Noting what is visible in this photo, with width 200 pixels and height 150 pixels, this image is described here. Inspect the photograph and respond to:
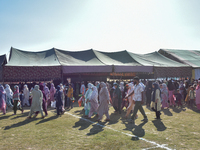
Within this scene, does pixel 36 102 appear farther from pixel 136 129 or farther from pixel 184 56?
pixel 184 56

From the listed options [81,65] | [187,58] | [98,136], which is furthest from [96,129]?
[187,58]

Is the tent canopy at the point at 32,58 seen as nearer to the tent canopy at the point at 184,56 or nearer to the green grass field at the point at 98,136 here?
the green grass field at the point at 98,136

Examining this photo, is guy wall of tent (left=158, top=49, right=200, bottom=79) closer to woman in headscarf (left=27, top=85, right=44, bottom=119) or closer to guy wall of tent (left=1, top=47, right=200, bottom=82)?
guy wall of tent (left=1, top=47, right=200, bottom=82)

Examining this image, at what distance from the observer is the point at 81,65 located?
52.6 ft

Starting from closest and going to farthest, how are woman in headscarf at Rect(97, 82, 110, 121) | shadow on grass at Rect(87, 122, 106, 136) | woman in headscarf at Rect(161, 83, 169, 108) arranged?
shadow on grass at Rect(87, 122, 106, 136), woman in headscarf at Rect(97, 82, 110, 121), woman in headscarf at Rect(161, 83, 169, 108)

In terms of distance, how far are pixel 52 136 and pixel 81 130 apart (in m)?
1.08

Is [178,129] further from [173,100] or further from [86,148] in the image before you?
[173,100]

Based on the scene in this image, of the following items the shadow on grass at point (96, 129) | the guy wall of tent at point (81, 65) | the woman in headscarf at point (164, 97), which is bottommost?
the shadow on grass at point (96, 129)

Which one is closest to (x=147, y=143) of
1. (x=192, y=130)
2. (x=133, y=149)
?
(x=133, y=149)

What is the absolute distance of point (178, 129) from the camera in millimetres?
6184

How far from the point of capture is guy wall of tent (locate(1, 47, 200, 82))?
14.9 m

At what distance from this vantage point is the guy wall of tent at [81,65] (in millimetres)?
14930

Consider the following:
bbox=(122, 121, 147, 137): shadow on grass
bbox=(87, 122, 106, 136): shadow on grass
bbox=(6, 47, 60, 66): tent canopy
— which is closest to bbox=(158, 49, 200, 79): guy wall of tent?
bbox=(6, 47, 60, 66): tent canopy

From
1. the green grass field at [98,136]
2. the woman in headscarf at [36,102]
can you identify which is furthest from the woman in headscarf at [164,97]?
the woman in headscarf at [36,102]
